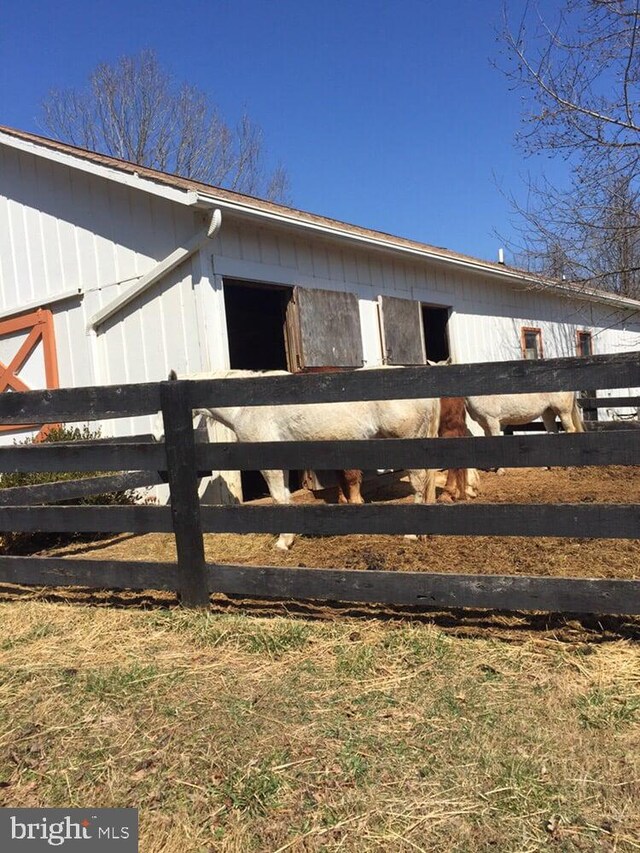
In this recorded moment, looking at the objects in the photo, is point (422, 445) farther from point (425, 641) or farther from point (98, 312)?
point (98, 312)

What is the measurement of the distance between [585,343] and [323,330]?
11.6 m

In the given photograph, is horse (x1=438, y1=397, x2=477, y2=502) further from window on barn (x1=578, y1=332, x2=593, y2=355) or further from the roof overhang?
window on barn (x1=578, y1=332, x2=593, y2=355)

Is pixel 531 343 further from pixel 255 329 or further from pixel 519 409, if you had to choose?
pixel 255 329

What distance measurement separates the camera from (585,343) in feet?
57.2

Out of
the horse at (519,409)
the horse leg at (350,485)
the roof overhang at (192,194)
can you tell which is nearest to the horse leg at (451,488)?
the horse leg at (350,485)

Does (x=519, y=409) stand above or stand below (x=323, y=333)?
below

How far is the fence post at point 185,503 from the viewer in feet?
12.1

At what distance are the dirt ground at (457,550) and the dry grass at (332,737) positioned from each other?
108cm

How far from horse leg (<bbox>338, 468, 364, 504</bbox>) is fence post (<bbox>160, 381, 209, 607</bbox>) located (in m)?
3.17

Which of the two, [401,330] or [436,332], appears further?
[436,332]

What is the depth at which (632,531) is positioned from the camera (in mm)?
2916

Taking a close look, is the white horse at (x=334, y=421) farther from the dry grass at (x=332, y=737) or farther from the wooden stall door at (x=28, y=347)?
the wooden stall door at (x=28, y=347)

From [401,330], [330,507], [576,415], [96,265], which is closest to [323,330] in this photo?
[401,330]

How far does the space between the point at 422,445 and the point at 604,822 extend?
187cm
